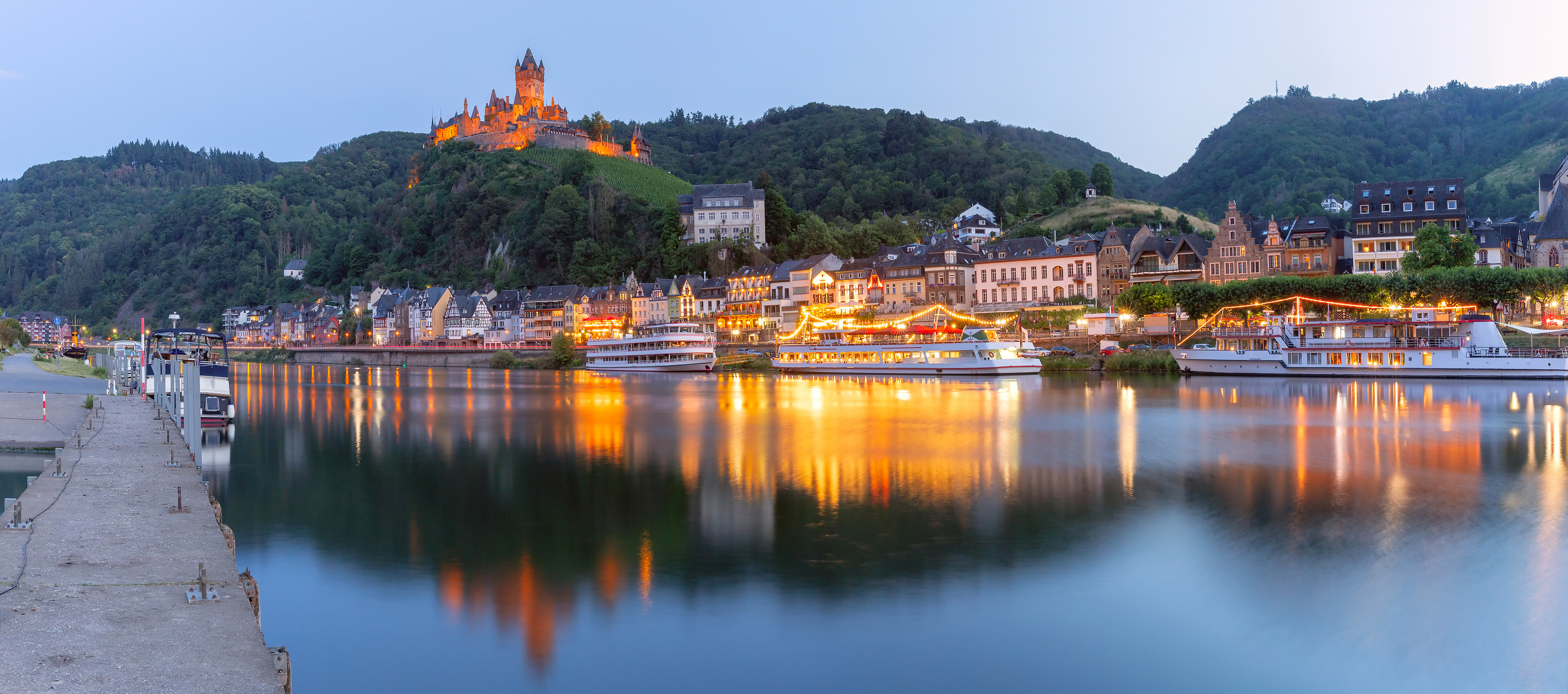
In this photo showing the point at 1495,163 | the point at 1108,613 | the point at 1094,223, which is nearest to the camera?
the point at 1108,613

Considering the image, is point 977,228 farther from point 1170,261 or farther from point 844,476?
point 844,476

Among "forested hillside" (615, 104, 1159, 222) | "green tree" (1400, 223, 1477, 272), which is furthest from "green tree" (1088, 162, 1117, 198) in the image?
"green tree" (1400, 223, 1477, 272)

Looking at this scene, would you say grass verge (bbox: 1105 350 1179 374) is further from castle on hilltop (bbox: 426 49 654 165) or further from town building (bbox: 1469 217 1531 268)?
castle on hilltop (bbox: 426 49 654 165)

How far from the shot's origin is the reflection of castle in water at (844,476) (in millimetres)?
13898

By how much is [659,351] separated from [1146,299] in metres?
30.8

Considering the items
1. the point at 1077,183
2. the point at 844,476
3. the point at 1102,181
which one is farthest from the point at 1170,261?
the point at 844,476

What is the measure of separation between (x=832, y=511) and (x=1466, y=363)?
141ft

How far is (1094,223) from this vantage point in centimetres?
8525

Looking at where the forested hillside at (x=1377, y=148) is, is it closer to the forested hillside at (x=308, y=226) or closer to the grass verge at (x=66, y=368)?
the forested hillside at (x=308, y=226)

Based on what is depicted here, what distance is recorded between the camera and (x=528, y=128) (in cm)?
12675

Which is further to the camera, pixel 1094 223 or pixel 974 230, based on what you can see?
pixel 974 230

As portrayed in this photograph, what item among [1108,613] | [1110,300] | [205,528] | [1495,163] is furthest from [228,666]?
[1495,163]

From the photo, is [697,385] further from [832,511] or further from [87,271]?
[87,271]

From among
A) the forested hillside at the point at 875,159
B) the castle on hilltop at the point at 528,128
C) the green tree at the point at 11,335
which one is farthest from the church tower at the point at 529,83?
the green tree at the point at 11,335
